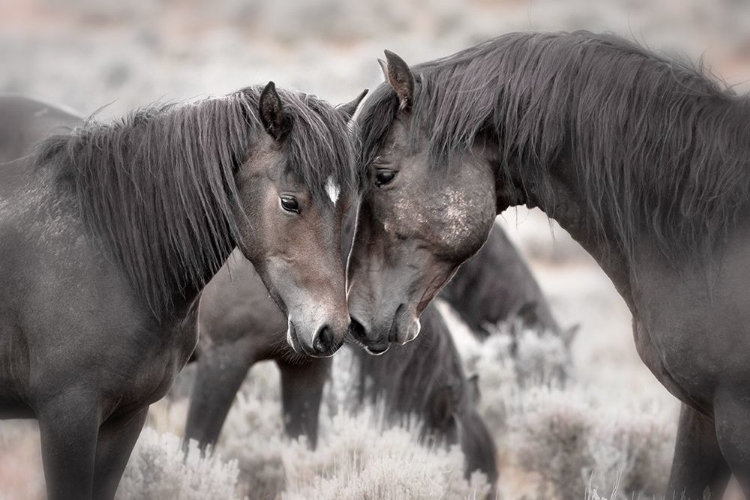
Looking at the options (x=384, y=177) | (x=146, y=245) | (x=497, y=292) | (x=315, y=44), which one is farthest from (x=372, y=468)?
(x=315, y=44)

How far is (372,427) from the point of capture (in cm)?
620

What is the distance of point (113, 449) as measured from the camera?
4.00m

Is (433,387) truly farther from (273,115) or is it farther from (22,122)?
(22,122)

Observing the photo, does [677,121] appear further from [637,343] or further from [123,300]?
[123,300]

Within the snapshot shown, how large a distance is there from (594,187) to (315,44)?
32506 mm

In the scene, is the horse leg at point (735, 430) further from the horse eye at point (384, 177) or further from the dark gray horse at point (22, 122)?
the dark gray horse at point (22, 122)

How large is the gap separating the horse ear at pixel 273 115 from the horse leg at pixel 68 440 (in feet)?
4.27

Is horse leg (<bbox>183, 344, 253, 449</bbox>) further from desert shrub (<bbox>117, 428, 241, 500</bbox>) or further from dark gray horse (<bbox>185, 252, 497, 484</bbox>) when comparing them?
desert shrub (<bbox>117, 428, 241, 500</bbox>)

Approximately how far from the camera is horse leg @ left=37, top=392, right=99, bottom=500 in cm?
352

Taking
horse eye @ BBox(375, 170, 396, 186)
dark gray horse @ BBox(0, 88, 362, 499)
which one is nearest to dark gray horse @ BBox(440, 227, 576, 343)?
horse eye @ BBox(375, 170, 396, 186)

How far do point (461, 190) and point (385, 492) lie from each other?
1.62 meters

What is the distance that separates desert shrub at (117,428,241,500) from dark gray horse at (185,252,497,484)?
0.53 meters

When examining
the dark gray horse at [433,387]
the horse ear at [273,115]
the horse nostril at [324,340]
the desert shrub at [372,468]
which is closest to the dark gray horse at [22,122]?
the dark gray horse at [433,387]

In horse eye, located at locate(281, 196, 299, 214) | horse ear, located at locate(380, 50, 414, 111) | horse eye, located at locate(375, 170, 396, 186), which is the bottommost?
horse eye, located at locate(281, 196, 299, 214)
